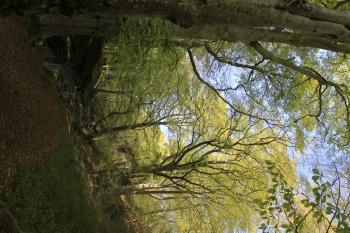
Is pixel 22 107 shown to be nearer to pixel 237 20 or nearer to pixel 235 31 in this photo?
pixel 235 31

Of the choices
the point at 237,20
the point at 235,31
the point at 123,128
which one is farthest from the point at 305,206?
the point at 123,128

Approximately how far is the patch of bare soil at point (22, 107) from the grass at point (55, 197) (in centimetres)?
27

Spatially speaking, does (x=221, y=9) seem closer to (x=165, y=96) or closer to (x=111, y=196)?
(x=165, y=96)

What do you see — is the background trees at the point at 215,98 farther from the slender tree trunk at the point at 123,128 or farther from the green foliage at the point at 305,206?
the green foliage at the point at 305,206

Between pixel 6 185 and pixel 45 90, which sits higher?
pixel 45 90

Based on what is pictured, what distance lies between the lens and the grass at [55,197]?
734 centimetres

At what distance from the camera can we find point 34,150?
8359mm

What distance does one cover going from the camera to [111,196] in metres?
11.7

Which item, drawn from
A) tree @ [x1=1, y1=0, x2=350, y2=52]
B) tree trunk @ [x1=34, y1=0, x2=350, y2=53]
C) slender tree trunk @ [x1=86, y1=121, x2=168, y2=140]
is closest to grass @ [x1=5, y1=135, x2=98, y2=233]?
slender tree trunk @ [x1=86, y1=121, x2=168, y2=140]

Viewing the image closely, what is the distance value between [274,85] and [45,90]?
5.27m

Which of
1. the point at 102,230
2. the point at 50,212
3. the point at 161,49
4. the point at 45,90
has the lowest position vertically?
the point at 102,230

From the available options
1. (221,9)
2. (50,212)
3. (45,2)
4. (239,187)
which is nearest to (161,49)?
(221,9)

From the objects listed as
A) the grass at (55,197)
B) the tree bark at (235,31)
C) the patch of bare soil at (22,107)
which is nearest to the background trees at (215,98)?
the tree bark at (235,31)

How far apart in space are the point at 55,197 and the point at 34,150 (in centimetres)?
102
